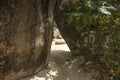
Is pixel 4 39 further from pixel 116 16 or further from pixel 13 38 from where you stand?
pixel 116 16

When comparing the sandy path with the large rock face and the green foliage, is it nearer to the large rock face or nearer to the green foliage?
the large rock face

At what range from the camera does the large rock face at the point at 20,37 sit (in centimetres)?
292

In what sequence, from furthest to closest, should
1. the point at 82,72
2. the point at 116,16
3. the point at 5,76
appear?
the point at 82,72 < the point at 116,16 < the point at 5,76

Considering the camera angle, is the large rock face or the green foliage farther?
the green foliage

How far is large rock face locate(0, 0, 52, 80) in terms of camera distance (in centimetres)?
292

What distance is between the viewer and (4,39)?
9.61ft

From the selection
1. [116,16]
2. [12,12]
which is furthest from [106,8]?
[12,12]

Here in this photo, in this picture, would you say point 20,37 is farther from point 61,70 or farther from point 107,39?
point 107,39

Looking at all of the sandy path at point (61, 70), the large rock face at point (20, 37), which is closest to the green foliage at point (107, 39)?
the sandy path at point (61, 70)

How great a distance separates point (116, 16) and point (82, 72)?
3.17 ft

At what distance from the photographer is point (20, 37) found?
9.95 feet

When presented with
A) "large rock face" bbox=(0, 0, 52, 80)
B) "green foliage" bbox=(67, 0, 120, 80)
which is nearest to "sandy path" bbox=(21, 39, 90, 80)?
"large rock face" bbox=(0, 0, 52, 80)

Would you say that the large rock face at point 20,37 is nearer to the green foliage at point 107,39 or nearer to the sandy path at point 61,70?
the sandy path at point 61,70

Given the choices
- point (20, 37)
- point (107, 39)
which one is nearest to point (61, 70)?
point (107, 39)
